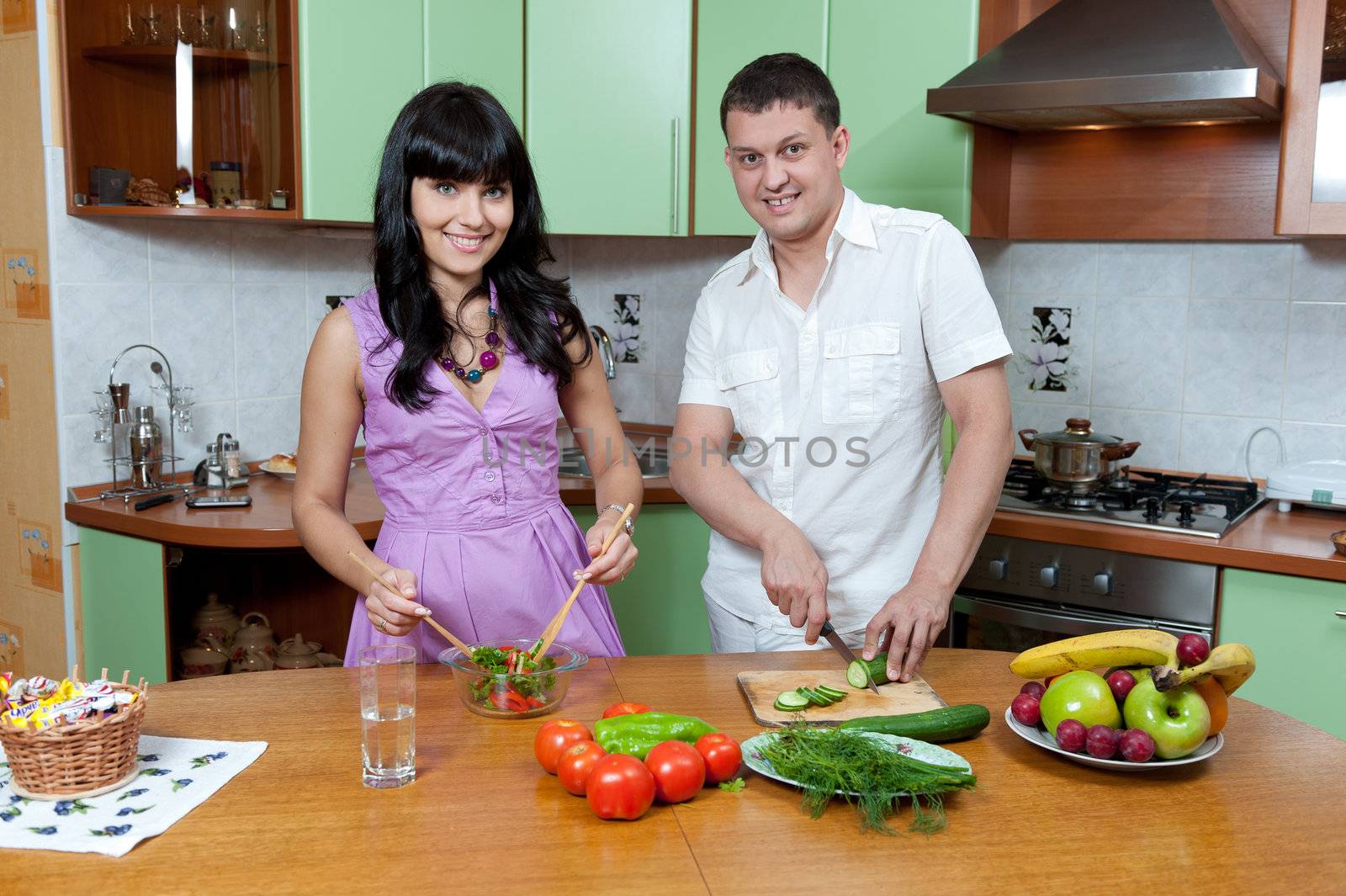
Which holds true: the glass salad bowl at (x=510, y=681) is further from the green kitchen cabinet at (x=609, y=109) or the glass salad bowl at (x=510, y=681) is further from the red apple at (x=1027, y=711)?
the green kitchen cabinet at (x=609, y=109)

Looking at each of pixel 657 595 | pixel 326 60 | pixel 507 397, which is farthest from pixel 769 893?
pixel 326 60

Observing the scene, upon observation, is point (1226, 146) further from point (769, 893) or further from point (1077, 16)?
point (769, 893)

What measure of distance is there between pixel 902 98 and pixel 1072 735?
182cm

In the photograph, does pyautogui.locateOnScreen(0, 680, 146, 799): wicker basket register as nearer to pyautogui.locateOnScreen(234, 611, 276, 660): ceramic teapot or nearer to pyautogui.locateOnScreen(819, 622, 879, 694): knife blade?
pyautogui.locateOnScreen(819, 622, 879, 694): knife blade

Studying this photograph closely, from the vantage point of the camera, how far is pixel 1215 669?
1234 mm

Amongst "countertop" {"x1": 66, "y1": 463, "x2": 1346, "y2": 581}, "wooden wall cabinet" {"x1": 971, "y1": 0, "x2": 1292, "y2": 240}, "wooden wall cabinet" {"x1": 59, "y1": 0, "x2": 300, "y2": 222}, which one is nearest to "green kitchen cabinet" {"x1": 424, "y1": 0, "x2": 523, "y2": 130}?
"wooden wall cabinet" {"x1": 59, "y1": 0, "x2": 300, "y2": 222}

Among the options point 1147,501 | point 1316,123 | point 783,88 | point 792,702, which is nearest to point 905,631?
point 792,702

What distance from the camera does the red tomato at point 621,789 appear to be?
114 centimetres

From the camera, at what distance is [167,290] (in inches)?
105

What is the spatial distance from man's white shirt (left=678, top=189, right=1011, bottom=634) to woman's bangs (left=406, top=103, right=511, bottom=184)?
0.52m

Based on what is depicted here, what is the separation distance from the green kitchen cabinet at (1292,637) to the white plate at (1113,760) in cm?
109

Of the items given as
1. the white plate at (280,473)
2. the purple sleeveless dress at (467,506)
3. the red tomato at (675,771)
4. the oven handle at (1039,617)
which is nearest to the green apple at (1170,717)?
the red tomato at (675,771)

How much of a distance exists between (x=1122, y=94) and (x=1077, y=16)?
0.29 m

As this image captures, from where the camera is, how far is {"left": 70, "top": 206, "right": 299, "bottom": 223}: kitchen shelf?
7.91 ft
